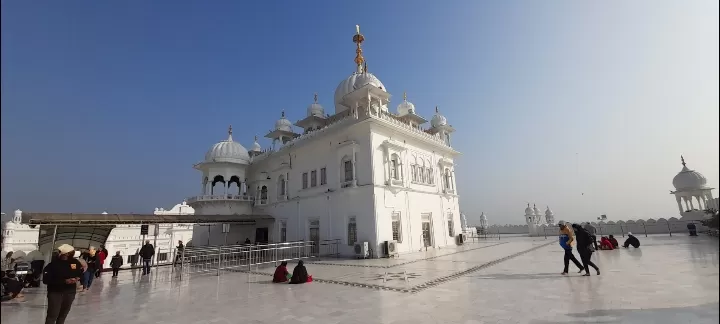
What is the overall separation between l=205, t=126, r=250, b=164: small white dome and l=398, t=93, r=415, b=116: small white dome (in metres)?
14.0

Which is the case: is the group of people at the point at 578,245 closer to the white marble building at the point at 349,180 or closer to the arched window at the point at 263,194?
the white marble building at the point at 349,180

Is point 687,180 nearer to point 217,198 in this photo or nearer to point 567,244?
point 567,244

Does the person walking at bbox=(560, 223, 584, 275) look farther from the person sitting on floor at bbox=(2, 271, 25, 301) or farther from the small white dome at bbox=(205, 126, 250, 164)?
the small white dome at bbox=(205, 126, 250, 164)

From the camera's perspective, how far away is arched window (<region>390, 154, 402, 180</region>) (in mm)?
18875

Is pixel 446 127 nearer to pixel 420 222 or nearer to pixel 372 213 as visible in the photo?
pixel 420 222

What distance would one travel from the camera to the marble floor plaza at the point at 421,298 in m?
5.48

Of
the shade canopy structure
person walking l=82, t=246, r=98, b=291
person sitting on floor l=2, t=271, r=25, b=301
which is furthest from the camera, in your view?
the shade canopy structure

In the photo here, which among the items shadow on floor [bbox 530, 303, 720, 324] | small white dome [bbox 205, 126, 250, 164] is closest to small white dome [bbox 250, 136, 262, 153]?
small white dome [bbox 205, 126, 250, 164]

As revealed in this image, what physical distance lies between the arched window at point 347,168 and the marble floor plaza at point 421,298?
844 cm

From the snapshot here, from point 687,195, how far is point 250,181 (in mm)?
34490

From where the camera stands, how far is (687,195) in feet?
77.3

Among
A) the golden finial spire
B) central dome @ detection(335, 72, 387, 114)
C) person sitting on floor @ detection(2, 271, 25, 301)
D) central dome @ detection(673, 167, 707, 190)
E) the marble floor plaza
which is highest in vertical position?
the golden finial spire

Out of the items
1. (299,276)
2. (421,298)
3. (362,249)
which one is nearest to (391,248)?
(362,249)

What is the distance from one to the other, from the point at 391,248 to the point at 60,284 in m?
13.2
